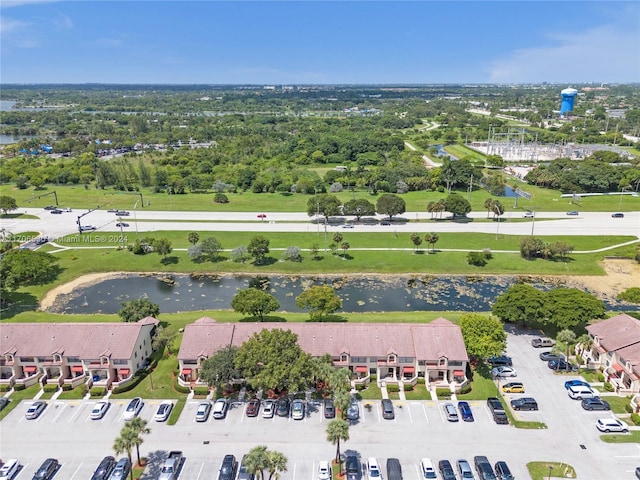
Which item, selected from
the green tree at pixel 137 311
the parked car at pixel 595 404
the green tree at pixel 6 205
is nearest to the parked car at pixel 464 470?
the parked car at pixel 595 404

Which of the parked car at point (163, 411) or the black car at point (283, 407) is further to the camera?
the black car at point (283, 407)

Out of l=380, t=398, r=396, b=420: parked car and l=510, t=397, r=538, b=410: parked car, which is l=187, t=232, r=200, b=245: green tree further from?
l=510, t=397, r=538, b=410: parked car

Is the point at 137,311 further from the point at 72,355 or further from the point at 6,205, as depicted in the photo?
the point at 6,205

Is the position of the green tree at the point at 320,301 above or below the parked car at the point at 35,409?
above

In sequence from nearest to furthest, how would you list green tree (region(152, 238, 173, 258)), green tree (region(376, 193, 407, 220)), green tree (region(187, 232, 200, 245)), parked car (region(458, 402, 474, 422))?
parked car (region(458, 402, 474, 422)) → green tree (region(152, 238, 173, 258)) → green tree (region(187, 232, 200, 245)) → green tree (region(376, 193, 407, 220))

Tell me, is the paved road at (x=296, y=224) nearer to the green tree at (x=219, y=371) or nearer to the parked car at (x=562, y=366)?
the parked car at (x=562, y=366)

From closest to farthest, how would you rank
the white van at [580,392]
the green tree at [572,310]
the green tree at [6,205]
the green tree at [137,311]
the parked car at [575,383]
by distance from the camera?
the white van at [580,392] → the parked car at [575,383] → the green tree at [572,310] → the green tree at [137,311] → the green tree at [6,205]

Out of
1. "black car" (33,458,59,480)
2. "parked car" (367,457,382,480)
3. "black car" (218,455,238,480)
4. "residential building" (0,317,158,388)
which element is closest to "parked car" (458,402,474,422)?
"parked car" (367,457,382,480)
